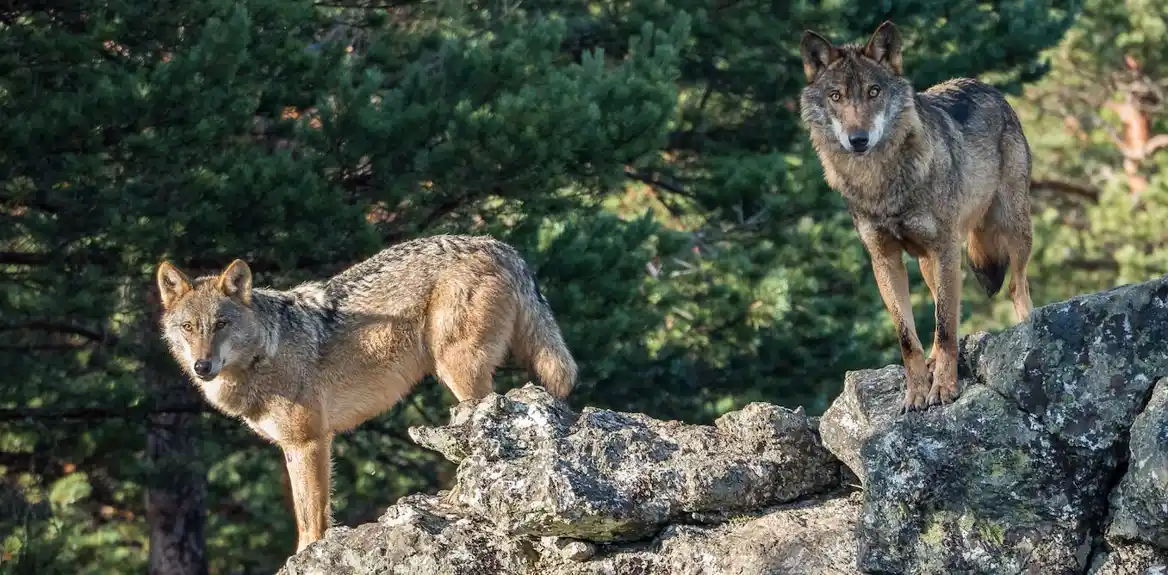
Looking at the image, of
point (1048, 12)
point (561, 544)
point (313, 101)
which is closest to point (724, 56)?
point (1048, 12)

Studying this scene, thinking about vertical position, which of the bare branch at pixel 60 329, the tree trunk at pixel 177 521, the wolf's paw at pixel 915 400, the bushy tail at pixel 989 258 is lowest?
the tree trunk at pixel 177 521

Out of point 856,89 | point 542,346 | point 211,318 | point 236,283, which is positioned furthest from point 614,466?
point 236,283

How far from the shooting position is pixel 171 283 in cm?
Result: 862

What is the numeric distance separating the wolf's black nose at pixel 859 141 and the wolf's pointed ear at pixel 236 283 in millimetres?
3886

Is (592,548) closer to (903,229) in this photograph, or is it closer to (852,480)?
(852,480)

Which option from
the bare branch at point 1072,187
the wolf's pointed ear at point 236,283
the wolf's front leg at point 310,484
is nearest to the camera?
the wolf's front leg at point 310,484

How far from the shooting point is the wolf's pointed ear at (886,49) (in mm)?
6594

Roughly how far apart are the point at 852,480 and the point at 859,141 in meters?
1.65

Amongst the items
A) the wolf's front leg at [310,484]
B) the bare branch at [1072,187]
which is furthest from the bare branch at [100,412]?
the bare branch at [1072,187]

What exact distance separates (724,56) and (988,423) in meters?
11.1

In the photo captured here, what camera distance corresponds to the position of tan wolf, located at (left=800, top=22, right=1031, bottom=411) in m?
6.37

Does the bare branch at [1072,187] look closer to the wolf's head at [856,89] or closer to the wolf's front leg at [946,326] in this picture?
the wolf's head at [856,89]

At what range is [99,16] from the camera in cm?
1139

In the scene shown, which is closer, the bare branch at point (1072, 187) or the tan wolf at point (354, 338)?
the tan wolf at point (354, 338)
